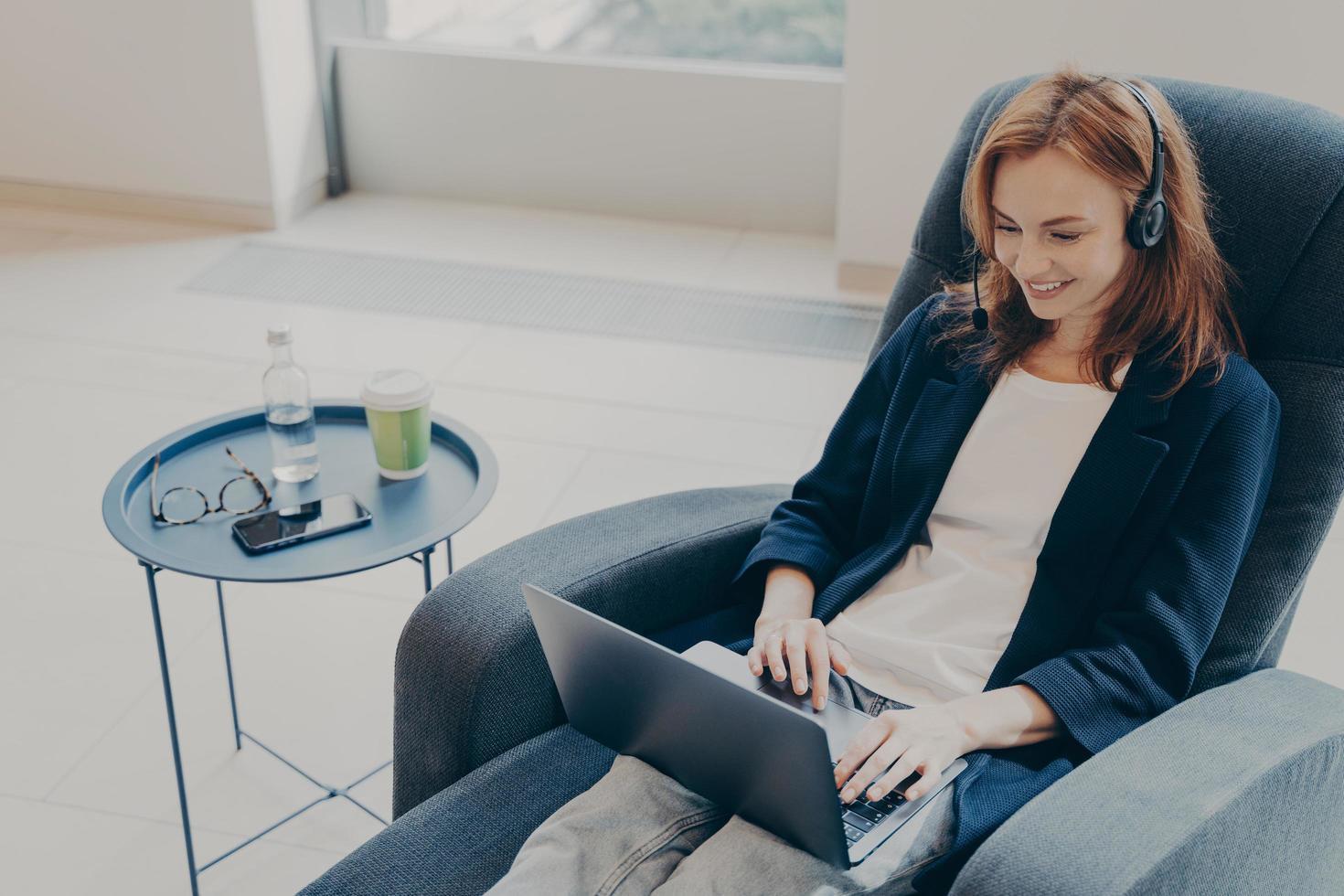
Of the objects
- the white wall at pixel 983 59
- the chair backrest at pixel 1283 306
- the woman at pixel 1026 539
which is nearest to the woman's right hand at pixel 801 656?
the woman at pixel 1026 539

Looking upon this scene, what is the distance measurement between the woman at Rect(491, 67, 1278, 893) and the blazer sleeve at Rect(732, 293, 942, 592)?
1.3 inches

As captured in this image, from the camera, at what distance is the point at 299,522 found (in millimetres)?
1608

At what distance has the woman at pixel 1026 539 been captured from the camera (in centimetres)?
125

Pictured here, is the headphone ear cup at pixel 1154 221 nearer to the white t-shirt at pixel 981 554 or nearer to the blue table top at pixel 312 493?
the white t-shirt at pixel 981 554

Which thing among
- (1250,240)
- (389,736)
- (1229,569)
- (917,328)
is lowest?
(389,736)

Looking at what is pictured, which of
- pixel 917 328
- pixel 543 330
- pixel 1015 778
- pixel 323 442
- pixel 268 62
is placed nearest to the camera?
pixel 1015 778

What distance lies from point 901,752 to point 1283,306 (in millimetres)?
626

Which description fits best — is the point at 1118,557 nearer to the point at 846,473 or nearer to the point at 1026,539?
the point at 1026,539

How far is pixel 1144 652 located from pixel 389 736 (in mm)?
1161

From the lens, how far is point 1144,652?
1327mm

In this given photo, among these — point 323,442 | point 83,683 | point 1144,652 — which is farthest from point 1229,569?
point 83,683

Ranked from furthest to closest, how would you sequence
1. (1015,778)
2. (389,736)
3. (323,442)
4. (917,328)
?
(389,736) → (323,442) → (917,328) → (1015,778)

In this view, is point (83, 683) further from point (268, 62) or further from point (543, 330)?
point (268, 62)

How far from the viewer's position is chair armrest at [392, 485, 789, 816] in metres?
1.42
